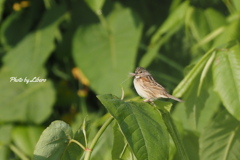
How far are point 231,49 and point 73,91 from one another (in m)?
2.81

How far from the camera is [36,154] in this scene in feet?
5.52

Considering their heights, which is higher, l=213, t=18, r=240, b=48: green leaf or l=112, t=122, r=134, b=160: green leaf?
l=112, t=122, r=134, b=160: green leaf

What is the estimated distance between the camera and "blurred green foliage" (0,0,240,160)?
370cm

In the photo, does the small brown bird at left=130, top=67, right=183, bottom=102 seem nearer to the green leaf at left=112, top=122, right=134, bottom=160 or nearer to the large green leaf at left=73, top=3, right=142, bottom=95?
the green leaf at left=112, top=122, right=134, bottom=160

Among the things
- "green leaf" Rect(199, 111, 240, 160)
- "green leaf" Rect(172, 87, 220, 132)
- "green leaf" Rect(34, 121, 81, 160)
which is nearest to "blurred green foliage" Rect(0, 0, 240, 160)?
"green leaf" Rect(172, 87, 220, 132)

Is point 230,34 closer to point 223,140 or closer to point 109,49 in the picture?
point 223,140

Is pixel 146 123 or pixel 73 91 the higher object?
pixel 146 123

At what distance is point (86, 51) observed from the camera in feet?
13.8

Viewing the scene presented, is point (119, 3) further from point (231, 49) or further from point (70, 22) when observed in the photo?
point (231, 49)

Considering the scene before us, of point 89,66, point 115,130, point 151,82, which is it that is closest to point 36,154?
point 115,130

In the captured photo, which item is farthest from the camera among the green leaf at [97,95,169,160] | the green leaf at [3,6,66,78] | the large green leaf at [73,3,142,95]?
the green leaf at [3,6,66,78]

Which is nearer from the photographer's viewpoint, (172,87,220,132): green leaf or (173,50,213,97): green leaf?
(173,50,213,97): green leaf

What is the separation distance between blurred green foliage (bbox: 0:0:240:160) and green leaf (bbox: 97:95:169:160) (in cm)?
160

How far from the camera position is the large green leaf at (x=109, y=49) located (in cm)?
404
